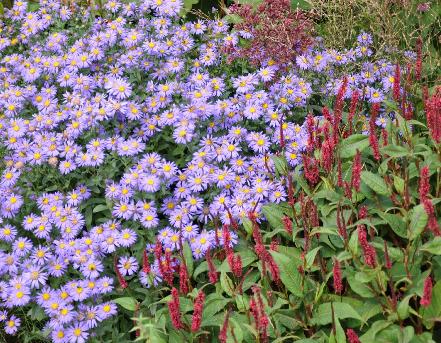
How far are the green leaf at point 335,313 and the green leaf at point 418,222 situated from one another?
317 millimetres

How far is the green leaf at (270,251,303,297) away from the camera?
225 centimetres

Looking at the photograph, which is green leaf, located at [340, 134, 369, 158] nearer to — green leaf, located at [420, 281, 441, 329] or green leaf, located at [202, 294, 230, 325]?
green leaf, located at [420, 281, 441, 329]

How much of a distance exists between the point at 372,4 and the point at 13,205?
73.8 inches

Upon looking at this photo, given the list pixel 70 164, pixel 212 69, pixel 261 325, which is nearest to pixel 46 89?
pixel 70 164

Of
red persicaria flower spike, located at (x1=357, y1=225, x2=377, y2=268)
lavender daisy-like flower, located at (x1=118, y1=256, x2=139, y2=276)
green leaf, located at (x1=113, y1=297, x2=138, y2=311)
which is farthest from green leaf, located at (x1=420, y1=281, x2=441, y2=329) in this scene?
lavender daisy-like flower, located at (x1=118, y1=256, x2=139, y2=276)

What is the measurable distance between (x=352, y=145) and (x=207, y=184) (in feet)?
2.01

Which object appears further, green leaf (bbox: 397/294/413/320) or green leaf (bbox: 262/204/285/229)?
green leaf (bbox: 262/204/285/229)

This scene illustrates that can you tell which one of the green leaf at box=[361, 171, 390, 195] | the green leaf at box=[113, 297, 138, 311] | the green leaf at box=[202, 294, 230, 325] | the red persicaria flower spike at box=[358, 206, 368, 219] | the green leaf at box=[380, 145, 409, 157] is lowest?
the green leaf at box=[202, 294, 230, 325]

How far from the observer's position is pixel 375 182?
246 cm

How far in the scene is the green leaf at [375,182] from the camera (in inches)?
96.3

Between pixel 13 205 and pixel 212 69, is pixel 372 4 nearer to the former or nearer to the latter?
pixel 212 69

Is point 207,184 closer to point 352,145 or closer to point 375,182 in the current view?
point 352,145

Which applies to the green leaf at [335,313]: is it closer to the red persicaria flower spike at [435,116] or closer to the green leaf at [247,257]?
the green leaf at [247,257]

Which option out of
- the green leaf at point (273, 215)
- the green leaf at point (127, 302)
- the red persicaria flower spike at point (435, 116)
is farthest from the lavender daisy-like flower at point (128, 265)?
the red persicaria flower spike at point (435, 116)
